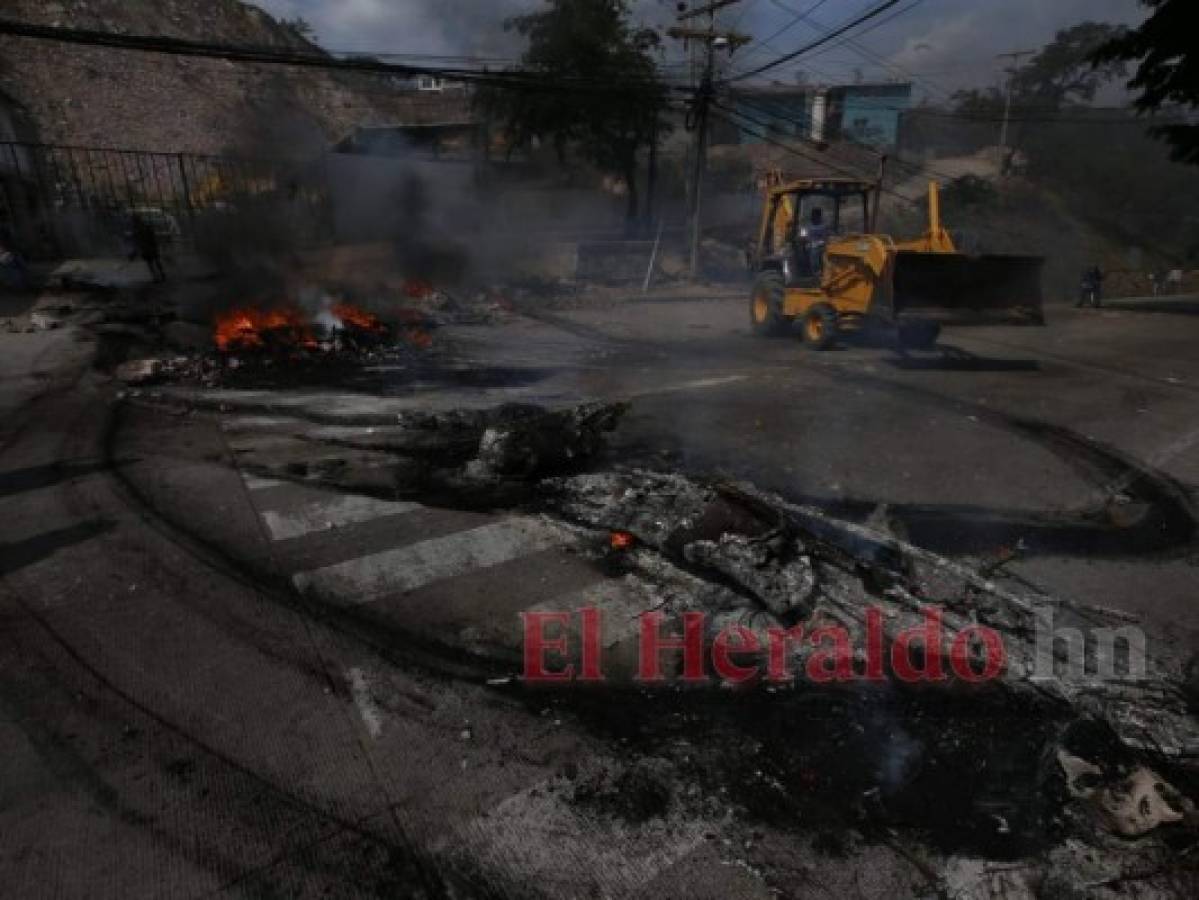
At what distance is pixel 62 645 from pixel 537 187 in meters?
31.8

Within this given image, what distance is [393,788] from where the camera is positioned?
312cm

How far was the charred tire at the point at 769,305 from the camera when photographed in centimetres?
1433

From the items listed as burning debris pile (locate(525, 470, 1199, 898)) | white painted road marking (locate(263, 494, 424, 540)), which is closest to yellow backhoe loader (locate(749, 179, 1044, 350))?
burning debris pile (locate(525, 470, 1199, 898))

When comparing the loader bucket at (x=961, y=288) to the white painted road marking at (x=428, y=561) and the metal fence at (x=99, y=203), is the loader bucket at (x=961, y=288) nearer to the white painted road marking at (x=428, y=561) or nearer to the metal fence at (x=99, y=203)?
the white painted road marking at (x=428, y=561)

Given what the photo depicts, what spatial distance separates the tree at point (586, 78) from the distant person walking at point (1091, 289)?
568 inches

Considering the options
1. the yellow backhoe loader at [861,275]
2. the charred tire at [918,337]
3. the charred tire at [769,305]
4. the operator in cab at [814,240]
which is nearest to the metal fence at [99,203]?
the charred tire at [769,305]

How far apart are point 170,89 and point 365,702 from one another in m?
38.5

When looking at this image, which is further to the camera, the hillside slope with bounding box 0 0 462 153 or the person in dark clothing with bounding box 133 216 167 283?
the hillside slope with bounding box 0 0 462 153

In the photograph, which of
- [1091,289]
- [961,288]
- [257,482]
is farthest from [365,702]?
[1091,289]

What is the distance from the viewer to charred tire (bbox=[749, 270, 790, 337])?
47.0 feet

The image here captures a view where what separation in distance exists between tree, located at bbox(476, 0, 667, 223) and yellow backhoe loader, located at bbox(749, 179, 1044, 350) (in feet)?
42.9

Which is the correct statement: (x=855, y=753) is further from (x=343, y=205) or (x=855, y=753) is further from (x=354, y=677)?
(x=343, y=205)

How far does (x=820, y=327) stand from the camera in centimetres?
1301

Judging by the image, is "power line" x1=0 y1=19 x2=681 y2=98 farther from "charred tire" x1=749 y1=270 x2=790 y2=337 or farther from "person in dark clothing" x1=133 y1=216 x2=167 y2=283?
"charred tire" x1=749 y1=270 x2=790 y2=337
